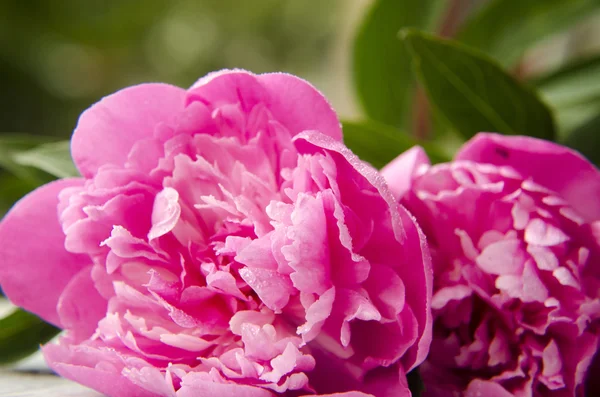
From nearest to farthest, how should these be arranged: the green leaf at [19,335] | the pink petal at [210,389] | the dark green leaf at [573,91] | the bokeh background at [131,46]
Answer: the pink petal at [210,389] → the green leaf at [19,335] → the dark green leaf at [573,91] → the bokeh background at [131,46]

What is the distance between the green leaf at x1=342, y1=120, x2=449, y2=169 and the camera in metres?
0.38

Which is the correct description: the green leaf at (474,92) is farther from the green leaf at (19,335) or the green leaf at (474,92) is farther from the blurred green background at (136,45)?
the blurred green background at (136,45)

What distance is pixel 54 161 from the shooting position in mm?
358

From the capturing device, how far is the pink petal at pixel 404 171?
28 cm

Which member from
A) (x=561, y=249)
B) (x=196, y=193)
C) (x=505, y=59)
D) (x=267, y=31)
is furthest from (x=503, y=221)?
(x=267, y=31)

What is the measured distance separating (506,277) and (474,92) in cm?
15

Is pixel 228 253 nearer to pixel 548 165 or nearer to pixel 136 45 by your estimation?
pixel 548 165

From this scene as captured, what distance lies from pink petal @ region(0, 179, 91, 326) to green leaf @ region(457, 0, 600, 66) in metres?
0.37

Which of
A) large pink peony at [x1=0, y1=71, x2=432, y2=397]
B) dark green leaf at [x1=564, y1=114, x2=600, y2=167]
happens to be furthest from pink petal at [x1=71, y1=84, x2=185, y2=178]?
dark green leaf at [x1=564, y1=114, x2=600, y2=167]

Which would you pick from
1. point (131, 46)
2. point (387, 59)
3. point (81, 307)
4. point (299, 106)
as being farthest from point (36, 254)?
point (131, 46)

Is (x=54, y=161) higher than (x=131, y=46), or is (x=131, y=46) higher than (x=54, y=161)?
(x=54, y=161)

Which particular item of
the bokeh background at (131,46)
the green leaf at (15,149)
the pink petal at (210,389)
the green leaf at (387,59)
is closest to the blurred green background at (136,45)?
the bokeh background at (131,46)

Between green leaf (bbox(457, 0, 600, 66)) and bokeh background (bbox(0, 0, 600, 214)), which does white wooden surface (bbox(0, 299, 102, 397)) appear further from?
bokeh background (bbox(0, 0, 600, 214))

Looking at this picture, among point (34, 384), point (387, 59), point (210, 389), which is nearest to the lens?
point (210, 389)
